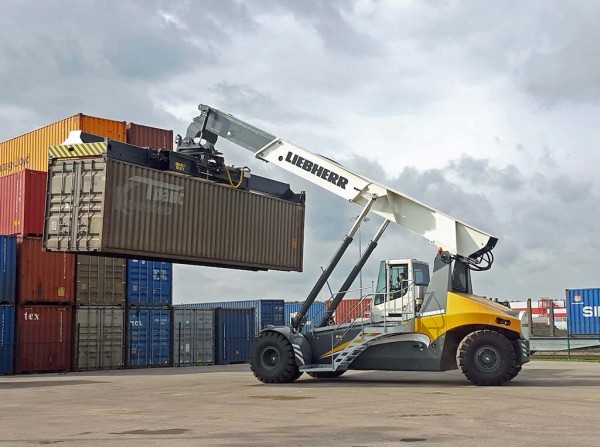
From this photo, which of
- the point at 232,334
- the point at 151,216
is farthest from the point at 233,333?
the point at 151,216

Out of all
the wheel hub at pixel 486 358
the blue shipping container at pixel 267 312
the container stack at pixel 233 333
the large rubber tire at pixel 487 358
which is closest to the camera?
the large rubber tire at pixel 487 358

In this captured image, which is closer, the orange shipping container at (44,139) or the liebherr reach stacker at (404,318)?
the liebherr reach stacker at (404,318)

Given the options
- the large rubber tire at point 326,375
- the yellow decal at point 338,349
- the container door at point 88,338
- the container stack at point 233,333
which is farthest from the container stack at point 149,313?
the yellow decal at point 338,349

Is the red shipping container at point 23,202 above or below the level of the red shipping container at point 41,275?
above

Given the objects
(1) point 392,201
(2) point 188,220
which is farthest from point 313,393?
(2) point 188,220

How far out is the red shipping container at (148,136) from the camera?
101 feet

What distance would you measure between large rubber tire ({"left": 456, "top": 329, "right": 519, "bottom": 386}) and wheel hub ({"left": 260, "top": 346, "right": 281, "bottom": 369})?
15.8 feet

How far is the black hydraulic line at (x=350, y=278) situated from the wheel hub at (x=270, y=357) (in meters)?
1.39

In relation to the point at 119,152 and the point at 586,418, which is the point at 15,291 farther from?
the point at 586,418

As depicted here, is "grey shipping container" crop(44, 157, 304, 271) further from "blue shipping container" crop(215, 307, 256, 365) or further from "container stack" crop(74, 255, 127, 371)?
"blue shipping container" crop(215, 307, 256, 365)

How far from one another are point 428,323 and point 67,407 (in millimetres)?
8853

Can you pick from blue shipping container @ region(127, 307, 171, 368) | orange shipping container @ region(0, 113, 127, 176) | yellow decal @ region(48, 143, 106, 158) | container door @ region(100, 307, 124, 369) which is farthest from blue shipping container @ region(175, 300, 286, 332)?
yellow decal @ region(48, 143, 106, 158)

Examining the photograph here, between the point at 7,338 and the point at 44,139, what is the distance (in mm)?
8757

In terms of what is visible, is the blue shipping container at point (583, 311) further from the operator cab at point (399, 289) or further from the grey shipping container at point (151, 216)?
the operator cab at point (399, 289)
